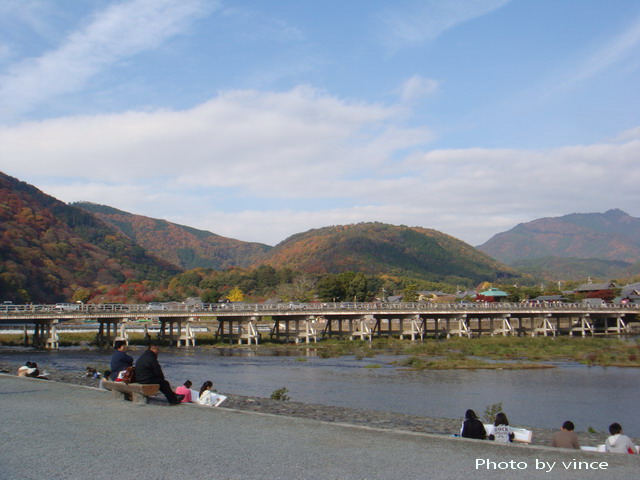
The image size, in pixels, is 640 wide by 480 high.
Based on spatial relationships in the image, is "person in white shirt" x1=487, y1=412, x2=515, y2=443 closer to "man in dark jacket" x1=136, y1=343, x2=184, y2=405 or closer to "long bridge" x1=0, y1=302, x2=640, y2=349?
"man in dark jacket" x1=136, y1=343, x2=184, y2=405

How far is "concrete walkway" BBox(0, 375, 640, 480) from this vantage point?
8375 millimetres

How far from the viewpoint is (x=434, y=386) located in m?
28.1

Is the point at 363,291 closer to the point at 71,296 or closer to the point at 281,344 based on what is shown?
the point at 281,344

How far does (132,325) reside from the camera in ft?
331

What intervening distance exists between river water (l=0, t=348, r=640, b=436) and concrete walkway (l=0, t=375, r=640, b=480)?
392 inches

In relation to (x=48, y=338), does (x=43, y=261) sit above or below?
above

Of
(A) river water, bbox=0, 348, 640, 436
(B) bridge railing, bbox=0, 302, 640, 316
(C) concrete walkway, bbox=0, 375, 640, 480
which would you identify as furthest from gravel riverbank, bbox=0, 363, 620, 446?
(B) bridge railing, bbox=0, 302, 640, 316

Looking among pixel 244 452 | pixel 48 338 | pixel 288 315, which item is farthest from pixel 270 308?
pixel 244 452

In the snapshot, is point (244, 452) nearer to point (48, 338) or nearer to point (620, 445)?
point (620, 445)

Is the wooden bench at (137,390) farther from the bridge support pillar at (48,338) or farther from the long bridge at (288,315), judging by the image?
the bridge support pillar at (48,338)

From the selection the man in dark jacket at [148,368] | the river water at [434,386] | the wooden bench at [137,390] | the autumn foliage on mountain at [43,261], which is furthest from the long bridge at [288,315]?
the autumn foliage on mountain at [43,261]

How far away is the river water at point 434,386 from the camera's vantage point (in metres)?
21.4

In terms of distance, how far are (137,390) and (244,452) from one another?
5.30 meters

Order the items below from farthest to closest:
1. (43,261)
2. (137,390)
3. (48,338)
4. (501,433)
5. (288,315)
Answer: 1. (43,261)
2. (288,315)
3. (48,338)
4. (137,390)
5. (501,433)
